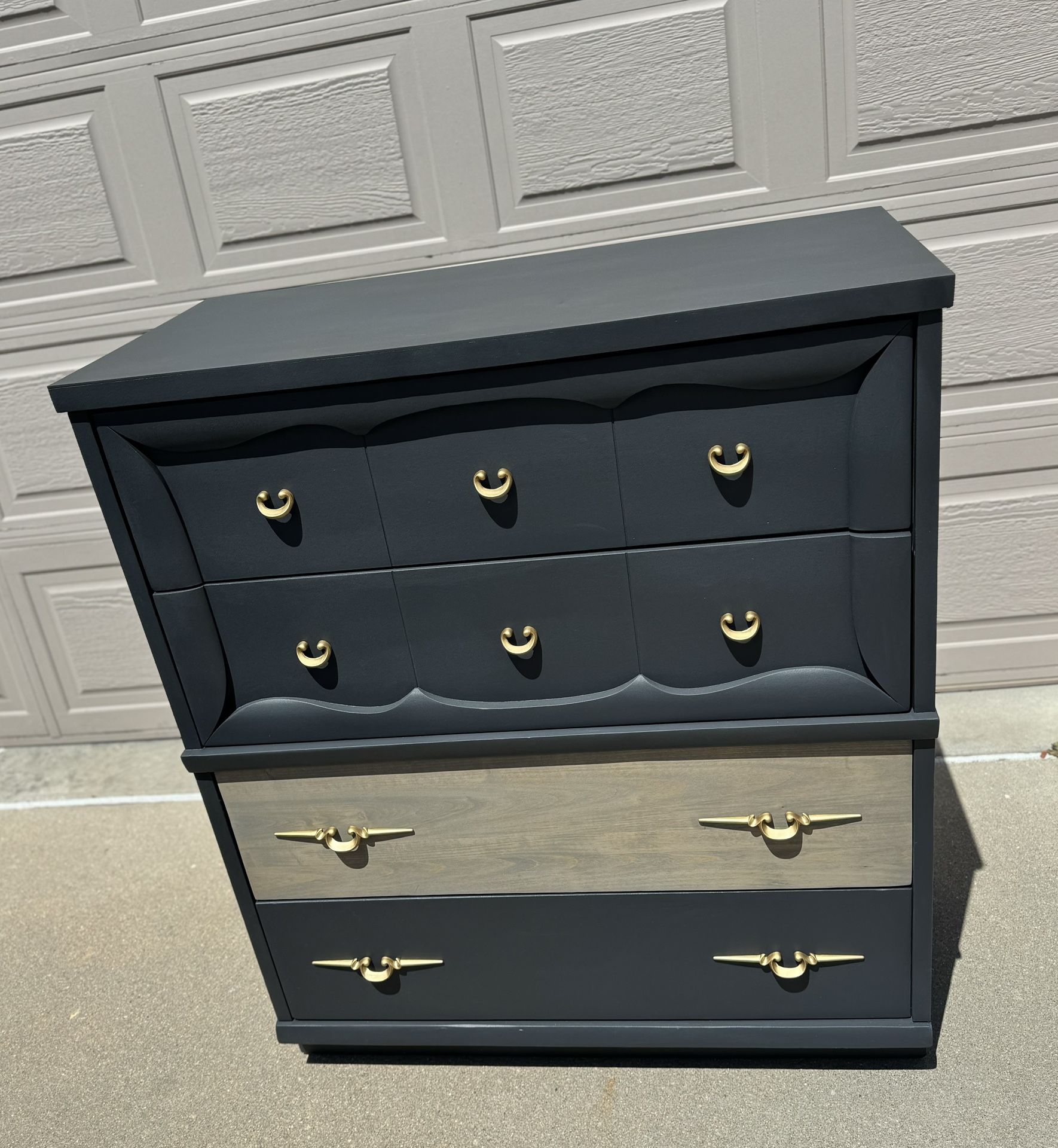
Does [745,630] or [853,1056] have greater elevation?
[745,630]

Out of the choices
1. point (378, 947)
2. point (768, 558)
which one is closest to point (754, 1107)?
point (378, 947)

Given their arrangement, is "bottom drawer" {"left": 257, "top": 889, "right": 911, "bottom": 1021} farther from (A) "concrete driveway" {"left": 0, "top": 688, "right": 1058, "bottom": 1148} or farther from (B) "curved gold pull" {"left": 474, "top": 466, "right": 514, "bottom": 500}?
Answer: (B) "curved gold pull" {"left": 474, "top": 466, "right": 514, "bottom": 500}

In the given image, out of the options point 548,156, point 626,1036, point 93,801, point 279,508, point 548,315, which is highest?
point 548,156

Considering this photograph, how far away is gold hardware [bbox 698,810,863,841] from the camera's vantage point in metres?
1.36

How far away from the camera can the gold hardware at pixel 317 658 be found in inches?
54.1

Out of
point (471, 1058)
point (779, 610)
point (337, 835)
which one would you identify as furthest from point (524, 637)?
point (471, 1058)

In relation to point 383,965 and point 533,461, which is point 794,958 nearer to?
point 383,965

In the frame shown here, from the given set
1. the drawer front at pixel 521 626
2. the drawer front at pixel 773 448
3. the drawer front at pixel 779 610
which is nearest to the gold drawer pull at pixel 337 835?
the drawer front at pixel 521 626

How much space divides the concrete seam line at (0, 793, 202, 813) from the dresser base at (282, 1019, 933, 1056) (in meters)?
0.97

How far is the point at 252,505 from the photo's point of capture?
1.31 metres

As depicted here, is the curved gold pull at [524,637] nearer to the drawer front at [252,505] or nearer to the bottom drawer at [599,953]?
the drawer front at [252,505]

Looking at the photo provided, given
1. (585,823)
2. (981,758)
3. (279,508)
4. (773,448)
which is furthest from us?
(981,758)

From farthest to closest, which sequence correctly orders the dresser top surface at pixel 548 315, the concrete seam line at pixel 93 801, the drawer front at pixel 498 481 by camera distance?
the concrete seam line at pixel 93 801
the drawer front at pixel 498 481
the dresser top surface at pixel 548 315

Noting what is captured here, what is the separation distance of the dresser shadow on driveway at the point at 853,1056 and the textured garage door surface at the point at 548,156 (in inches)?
24.2
